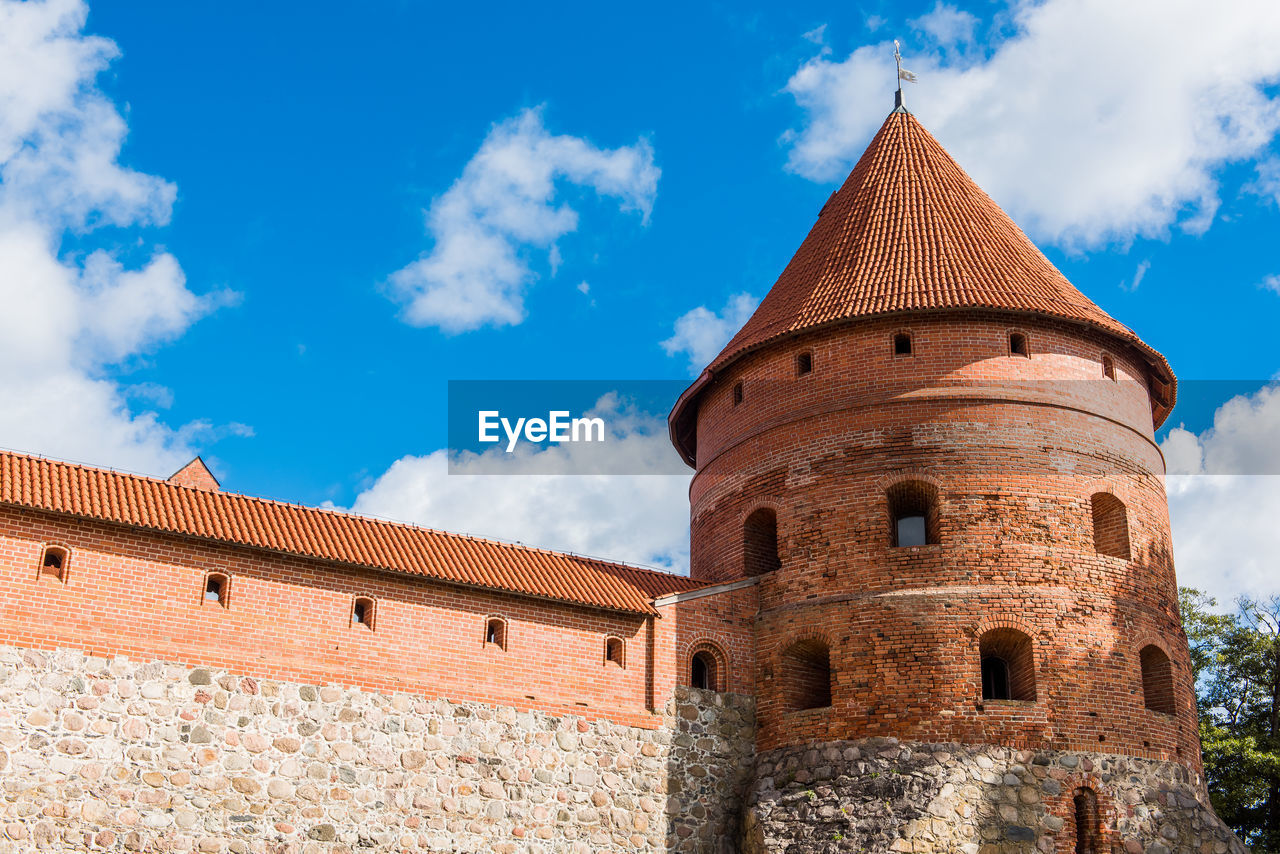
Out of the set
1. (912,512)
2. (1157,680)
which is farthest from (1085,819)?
(912,512)

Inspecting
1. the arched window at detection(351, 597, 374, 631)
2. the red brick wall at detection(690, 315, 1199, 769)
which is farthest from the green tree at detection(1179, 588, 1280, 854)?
the arched window at detection(351, 597, 374, 631)

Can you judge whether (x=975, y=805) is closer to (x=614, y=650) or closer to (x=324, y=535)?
(x=614, y=650)

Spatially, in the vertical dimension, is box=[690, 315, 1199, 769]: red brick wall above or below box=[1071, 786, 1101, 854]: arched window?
above

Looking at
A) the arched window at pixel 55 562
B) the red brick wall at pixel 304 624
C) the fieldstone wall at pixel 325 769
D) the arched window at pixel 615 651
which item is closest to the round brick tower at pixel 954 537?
the fieldstone wall at pixel 325 769

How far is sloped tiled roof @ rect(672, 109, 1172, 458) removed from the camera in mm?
15414

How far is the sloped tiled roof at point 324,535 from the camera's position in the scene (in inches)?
484

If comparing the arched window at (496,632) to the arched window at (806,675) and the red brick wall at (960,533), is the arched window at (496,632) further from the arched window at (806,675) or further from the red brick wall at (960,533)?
the arched window at (806,675)

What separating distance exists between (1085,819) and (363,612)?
7.85m

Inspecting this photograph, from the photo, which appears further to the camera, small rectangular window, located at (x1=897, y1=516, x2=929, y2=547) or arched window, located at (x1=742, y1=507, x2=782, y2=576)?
arched window, located at (x1=742, y1=507, x2=782, y2=576)

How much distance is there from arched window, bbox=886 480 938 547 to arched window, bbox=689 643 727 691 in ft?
8.18

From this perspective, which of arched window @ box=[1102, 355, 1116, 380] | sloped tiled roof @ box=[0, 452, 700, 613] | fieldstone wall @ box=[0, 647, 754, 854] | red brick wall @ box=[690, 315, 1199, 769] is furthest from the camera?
A: arched window @ box=[1102, 355, 1116, 380]

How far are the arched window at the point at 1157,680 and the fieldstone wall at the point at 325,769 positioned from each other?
4636 mm

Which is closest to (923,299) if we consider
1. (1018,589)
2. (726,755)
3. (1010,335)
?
(1010,335)

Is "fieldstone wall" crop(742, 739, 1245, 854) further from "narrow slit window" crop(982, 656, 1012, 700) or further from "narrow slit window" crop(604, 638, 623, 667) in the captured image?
"narrow slit window" crop(604, 638, 623, 667)
